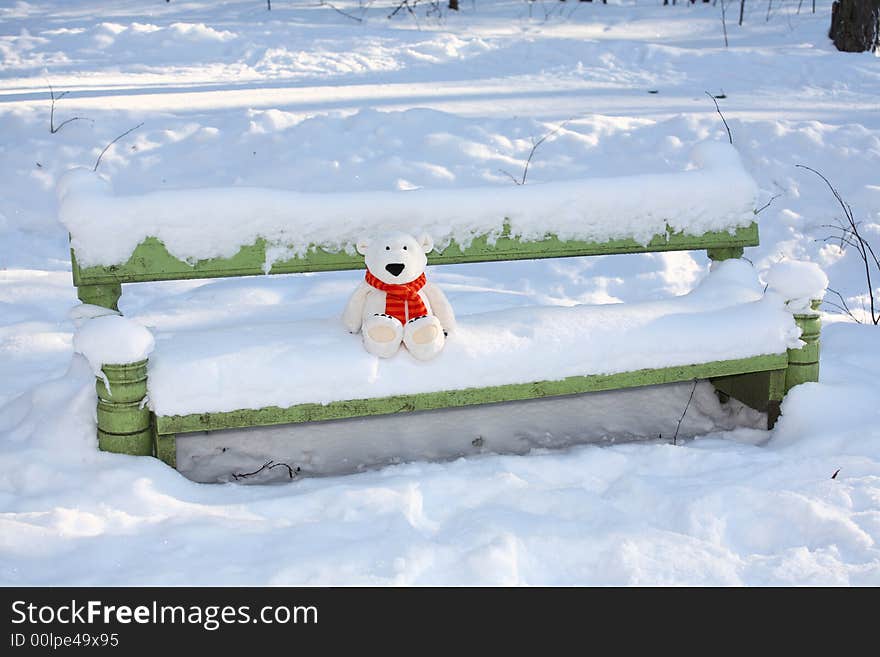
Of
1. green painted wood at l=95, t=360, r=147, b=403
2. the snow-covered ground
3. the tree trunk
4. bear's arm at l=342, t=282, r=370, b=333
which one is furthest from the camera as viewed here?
the tree trunk

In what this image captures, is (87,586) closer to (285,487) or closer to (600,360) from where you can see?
(285,487)

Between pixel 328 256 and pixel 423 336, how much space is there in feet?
1.50

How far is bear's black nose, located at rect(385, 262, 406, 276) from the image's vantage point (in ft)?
10.2

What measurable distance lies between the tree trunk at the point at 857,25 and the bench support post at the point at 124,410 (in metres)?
7.86

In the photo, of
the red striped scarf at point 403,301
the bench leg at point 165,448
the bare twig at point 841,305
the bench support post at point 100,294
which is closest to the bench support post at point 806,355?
the red striped scarf at point 403,301

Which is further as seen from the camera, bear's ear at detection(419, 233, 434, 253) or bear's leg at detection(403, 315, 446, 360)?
bear's ear at detection(419, 233, 434, 253)

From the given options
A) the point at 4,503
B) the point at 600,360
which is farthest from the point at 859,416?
the point at 4,503

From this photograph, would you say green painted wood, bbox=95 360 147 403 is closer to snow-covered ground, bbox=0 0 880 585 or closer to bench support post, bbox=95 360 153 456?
bench support post, bbox=95 360 153 456

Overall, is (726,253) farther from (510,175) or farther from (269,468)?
(510,175)

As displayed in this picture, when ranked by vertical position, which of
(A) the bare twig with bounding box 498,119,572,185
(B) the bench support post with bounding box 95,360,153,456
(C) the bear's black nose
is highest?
(C) the bear's black nose

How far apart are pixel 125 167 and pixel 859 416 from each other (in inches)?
176

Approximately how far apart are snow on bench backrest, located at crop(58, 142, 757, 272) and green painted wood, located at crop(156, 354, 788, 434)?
0.50 metres

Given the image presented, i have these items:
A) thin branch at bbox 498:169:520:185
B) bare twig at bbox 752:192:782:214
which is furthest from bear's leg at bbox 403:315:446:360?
bare twig at bbox 752:192:782:214

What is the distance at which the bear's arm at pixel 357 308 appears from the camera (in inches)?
128
